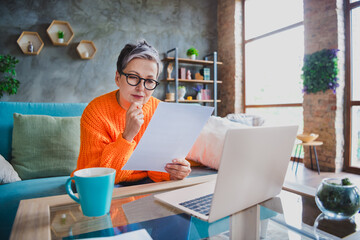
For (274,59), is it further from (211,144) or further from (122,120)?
(122,120)

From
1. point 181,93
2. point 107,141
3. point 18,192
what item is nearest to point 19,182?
point 18,192

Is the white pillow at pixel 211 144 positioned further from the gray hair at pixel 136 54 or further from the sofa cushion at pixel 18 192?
the sofa cushion at pixel 18 192

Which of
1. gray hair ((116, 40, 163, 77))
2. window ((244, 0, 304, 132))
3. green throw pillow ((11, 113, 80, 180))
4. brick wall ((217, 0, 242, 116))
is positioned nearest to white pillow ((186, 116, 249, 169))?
gray hair ((116, 40, 163, 77))

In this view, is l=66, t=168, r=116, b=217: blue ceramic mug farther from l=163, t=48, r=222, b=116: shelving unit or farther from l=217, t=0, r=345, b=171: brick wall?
l=163, t=48, r=222, b=116: shelving unit

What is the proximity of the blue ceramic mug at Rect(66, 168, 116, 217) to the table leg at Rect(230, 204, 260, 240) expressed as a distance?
12.2 inches

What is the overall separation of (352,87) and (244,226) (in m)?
3.61

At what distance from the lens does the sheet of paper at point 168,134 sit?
728 mm

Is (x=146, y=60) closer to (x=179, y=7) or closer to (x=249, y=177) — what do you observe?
(x=249, y=177)

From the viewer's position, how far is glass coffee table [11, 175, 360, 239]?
590 millimetres

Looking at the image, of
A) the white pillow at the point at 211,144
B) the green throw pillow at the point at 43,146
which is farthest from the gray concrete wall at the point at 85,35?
the white pillow at the point at 211,144

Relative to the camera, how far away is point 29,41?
3.67 meters

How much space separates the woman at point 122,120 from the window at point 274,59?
133 inches

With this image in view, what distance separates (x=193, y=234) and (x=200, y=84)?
4601mm

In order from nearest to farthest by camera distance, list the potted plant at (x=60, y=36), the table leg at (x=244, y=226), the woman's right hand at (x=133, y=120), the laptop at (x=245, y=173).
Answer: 1. the laptop at (x=245, y=173)
2. the table leg at (x=244, y=226)
3. the woman's right hand at (x=133, y=120)
4. the potted plant at (x=60, y=36)
